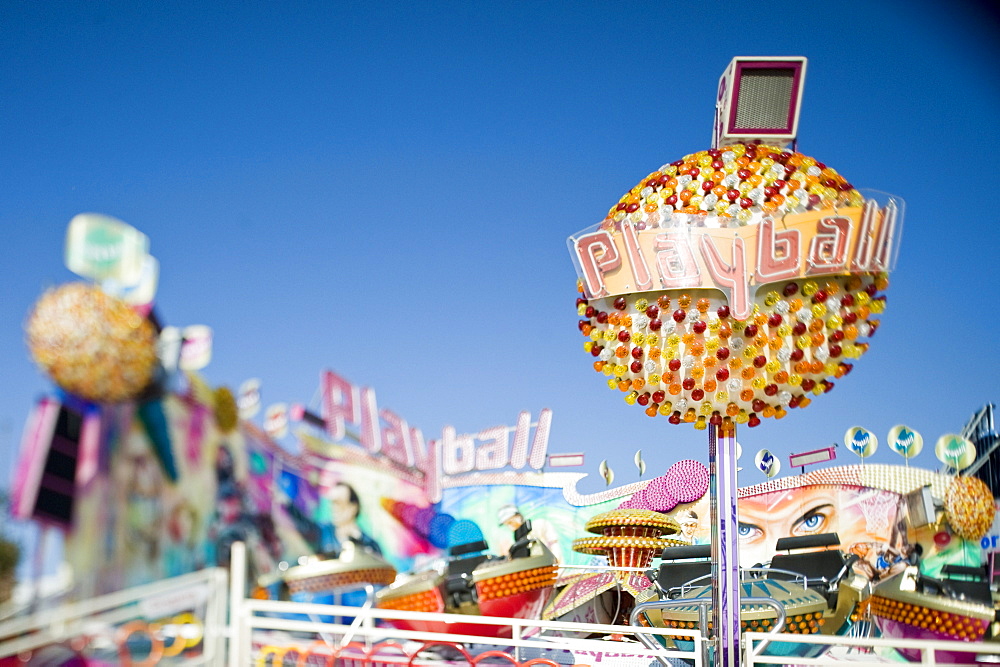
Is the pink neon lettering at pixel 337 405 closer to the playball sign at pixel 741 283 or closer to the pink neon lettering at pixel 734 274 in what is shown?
the playball sign at pixel 741 283

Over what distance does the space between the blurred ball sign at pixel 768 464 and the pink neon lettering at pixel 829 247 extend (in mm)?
8182

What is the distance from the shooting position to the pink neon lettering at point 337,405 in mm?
10961

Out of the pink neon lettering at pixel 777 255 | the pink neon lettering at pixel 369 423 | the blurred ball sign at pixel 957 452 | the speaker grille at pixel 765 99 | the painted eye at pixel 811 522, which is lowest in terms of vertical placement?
the painted eye at pixel 811 522

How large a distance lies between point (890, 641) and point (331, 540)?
904 centimetres

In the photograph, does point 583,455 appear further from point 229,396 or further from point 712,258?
point 712,258

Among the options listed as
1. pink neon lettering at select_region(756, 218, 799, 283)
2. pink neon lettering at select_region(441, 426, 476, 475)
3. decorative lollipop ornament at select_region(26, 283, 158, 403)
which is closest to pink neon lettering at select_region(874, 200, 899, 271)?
pink neon lettering at select_region(756, 218, 799, 283)

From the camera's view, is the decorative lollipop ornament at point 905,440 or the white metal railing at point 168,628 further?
the decorative lollipop ornament at point 905,440

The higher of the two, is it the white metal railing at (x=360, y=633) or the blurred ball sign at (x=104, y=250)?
the blurred ball sign at (x=104, y=250)

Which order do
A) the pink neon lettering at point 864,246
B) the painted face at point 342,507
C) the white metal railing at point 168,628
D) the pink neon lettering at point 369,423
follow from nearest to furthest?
the white metal railing at point 168,628 → the pink neon lettering at point 864,246 → the pink neon lettering at point 369,423 → the painted face at point 342,507

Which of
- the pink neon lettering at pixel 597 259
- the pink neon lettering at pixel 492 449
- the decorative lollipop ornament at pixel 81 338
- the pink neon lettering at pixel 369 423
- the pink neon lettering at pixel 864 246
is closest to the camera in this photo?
the pink neon lettering at pixel 864 246

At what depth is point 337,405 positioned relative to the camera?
11.2 m

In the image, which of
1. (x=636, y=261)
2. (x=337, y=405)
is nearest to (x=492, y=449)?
(x=337, y=405)

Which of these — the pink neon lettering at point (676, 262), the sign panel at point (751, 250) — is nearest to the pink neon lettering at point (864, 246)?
the sign panel at point (751, 250)

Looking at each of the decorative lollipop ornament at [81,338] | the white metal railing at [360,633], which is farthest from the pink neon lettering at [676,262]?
the decorative lollipop ornament at [81,338]
